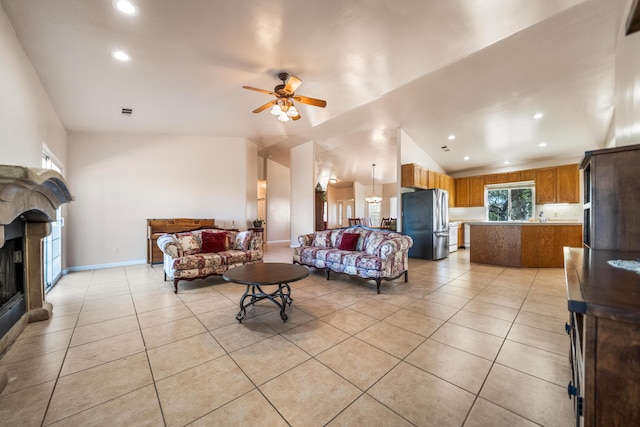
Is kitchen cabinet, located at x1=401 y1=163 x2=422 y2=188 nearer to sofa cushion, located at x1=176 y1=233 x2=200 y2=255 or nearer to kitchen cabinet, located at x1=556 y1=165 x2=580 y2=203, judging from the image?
kitchen cabinet, located at x1=556 y1=165 x2=580 y2=203

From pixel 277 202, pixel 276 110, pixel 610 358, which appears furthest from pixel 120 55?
pixel 277 202

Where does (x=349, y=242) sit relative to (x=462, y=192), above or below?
below

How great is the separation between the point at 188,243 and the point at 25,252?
1.77m

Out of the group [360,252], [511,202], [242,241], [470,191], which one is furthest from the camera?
[470,191]

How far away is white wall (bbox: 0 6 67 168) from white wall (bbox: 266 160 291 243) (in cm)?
621

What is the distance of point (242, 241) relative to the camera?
173 inches

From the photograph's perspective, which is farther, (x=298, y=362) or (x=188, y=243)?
(x=188, y=243)

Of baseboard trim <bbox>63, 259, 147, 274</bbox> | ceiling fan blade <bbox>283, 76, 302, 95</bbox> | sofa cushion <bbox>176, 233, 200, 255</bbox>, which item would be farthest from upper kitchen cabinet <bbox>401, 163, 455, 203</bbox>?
baseboard trim <bbox>63, 259, 147, 274</bbox>

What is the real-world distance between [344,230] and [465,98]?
3214mm

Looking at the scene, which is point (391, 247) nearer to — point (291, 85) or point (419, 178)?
point (291, 85)

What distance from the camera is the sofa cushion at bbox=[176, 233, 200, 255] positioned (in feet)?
13.0

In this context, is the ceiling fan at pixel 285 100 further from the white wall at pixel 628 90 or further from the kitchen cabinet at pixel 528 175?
the kitchen cabinet at pixel 528 175

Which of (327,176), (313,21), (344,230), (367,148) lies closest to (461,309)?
(344,230)

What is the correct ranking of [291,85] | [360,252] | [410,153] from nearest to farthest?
1. [291,85]
2. [360,252]
3. [410,153]
